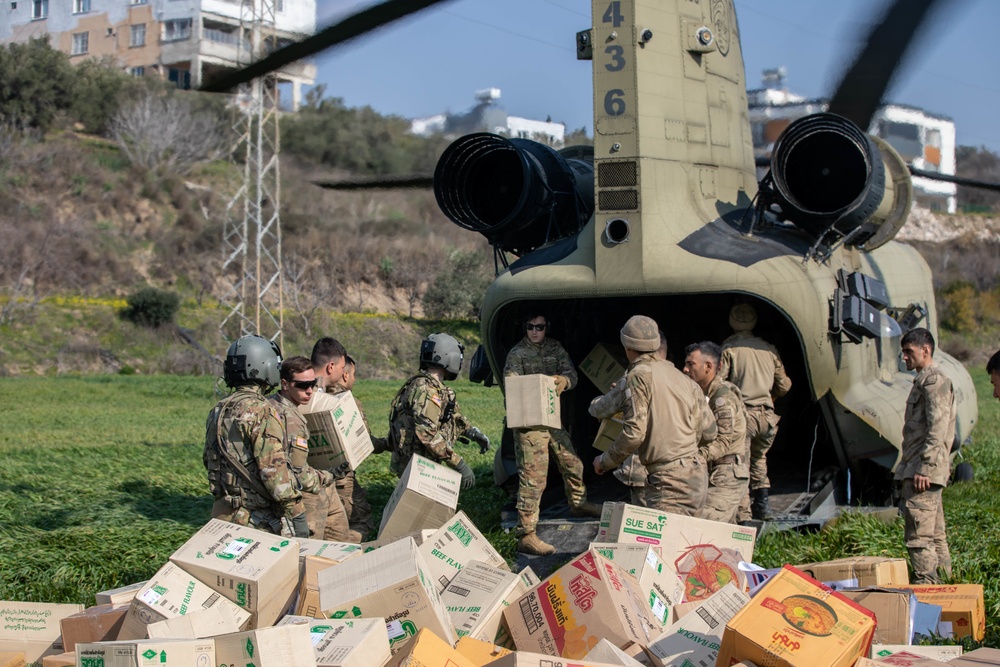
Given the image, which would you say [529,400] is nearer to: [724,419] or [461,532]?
[724,419]

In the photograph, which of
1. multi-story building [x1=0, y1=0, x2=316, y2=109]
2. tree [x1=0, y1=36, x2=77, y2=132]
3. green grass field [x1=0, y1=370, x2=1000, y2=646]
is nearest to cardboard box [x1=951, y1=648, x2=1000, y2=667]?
green grass field [x1=0, y1=370, x2=1000, y2=646]

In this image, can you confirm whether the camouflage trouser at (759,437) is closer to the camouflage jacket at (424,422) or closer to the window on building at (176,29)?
the camouflage jacket at (424,422)

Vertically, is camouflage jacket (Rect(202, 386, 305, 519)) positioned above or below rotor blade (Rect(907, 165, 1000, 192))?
below

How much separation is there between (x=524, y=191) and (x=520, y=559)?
2780 mm

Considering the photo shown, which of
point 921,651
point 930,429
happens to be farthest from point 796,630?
point 930,429

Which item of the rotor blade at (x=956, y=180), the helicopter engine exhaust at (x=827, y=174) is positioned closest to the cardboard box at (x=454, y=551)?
the helicopter engine exhaust at (x=827, y=174)

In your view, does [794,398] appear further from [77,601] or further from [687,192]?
[77,601]

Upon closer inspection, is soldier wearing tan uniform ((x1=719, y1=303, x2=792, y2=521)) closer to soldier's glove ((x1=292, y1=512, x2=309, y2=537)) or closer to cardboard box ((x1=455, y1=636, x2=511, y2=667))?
soldier's glove ((x1=292, y1=512, x2=309, y2=537))

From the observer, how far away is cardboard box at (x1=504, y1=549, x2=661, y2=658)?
487 cm

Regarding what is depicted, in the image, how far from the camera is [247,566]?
532cm

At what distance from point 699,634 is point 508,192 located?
4.84 metres

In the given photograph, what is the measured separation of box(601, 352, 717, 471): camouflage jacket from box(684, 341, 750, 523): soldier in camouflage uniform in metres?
0.79

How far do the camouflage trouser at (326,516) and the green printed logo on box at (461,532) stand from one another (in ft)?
3.43

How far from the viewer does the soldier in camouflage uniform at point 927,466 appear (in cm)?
657
